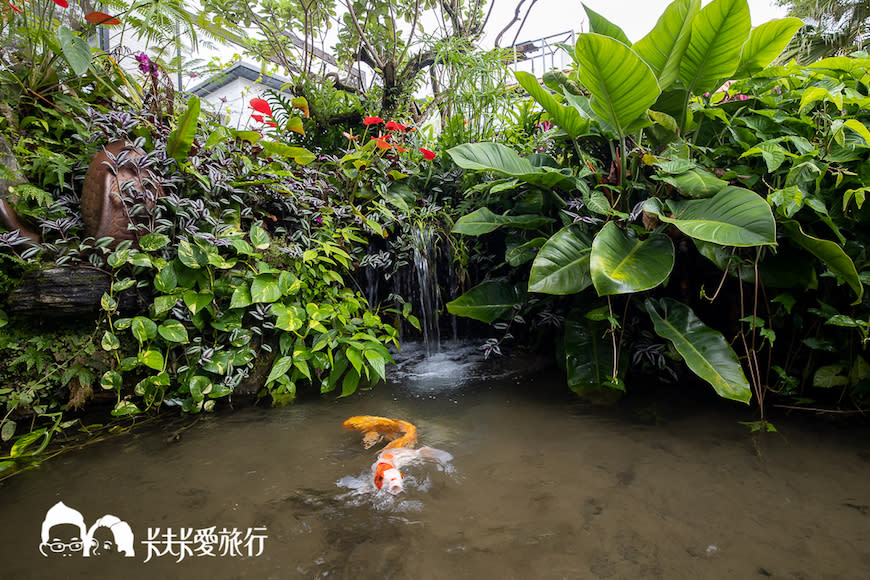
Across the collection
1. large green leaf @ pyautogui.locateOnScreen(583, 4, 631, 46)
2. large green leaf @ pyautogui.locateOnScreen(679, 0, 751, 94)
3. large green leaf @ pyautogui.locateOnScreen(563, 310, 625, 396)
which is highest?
large green leaf @ pyautogui.locateOnScreen(583, 4, 631, 46)

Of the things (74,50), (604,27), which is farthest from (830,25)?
(74,50)

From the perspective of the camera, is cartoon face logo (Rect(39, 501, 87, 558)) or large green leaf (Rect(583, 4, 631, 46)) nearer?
cartoon face logo (Rect(39, 501, 87, 558))

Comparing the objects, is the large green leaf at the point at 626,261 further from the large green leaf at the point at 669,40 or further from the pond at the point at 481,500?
the large green leaf at the point at 669,40

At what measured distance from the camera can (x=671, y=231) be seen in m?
2.14

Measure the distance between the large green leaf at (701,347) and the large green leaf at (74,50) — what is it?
129 inches

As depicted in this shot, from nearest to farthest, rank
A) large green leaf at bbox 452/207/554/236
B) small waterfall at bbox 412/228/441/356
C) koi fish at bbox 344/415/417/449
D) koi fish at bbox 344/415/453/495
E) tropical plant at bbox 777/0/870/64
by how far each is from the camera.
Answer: koi fish at bbox 344/415/453/495 < koi fish at bbox 344/415/417/449 < large green leaf at bbox 452/207/554/236 < small waterfall at bbox 412/228/441/356 < tropical plant at bbox 777/0/870/64

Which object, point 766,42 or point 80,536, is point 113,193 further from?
point 766,42

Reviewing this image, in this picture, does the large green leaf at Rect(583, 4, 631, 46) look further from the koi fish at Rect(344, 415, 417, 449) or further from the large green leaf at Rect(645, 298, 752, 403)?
the koi fish at Rect(344, 415, 417, 449)

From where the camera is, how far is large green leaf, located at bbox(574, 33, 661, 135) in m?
1.76

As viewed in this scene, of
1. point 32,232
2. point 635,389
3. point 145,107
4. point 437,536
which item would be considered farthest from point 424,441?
point 145,107

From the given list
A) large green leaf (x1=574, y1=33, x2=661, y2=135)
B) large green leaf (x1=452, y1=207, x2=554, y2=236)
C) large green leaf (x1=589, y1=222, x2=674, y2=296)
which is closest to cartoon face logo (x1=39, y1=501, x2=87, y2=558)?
large green leaf (x1=589, y1=222, x2=674, y2=296)

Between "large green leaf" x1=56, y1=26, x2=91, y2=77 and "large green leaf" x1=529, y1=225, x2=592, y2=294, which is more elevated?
"large green leaf" x1=56, y1=26, x2=91, y2=77

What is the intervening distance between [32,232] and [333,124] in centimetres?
280

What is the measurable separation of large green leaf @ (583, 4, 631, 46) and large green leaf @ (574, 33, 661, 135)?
2.02 ft
